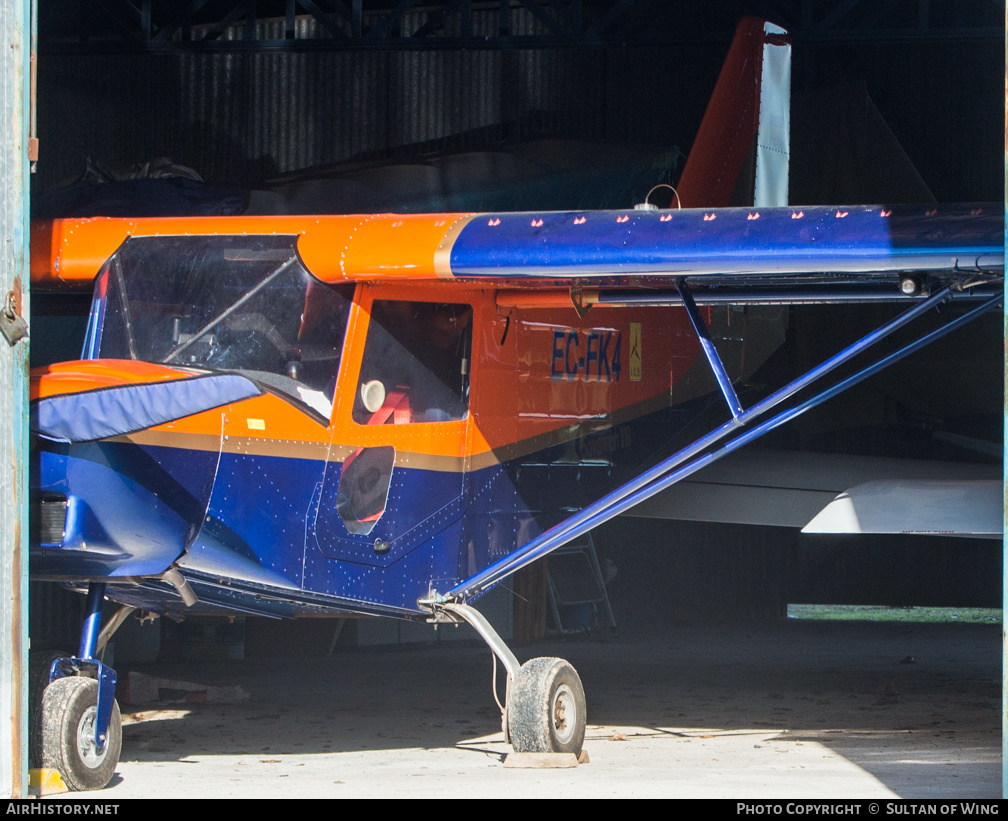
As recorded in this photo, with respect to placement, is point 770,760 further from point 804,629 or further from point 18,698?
point 804,629

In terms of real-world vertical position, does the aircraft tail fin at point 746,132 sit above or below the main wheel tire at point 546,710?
above

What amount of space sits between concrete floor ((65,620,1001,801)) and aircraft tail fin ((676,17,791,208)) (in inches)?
148

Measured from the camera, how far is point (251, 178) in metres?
15.4

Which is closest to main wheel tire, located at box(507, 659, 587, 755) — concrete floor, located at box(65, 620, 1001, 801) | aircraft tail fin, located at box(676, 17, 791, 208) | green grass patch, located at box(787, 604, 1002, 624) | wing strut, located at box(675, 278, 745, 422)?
concrete floor, located at box(65, 620, 1001, 801)

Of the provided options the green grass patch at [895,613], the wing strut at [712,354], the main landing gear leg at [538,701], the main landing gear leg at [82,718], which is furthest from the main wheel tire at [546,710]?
the green grass patch at [895,613]

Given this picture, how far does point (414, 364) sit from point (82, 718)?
2.23 metres

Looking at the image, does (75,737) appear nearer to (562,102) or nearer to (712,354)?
(712,354)

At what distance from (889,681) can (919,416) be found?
3934 millimetres

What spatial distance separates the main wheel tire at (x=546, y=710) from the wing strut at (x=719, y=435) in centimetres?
53

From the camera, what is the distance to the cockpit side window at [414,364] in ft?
20.4

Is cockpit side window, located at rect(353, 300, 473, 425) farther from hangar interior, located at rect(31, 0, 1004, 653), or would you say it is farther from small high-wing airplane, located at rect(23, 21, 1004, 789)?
hangar interior, located at rect(31, 0, 1004, 653)

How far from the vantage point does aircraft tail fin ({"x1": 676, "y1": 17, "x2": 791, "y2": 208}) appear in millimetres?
9930

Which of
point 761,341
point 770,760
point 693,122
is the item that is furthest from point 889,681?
point 693,122

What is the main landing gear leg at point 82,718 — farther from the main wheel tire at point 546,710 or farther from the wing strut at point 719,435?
the main wheel tire at point 546,710
